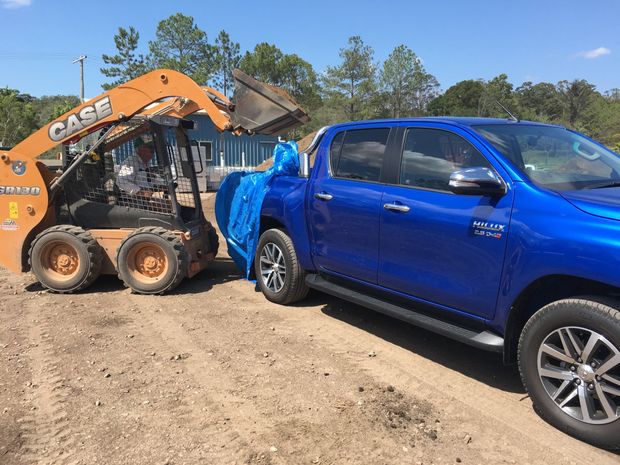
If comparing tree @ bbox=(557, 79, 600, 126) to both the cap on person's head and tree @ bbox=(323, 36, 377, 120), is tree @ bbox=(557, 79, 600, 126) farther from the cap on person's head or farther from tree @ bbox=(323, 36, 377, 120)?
the cap on person's head

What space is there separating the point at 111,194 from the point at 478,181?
201 inches

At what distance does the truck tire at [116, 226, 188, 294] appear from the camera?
6270 millimetres

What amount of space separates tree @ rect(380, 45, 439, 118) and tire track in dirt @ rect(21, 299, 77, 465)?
171 feet

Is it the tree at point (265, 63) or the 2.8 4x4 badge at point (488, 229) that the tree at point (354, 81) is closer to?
the tree at point (265, 63)

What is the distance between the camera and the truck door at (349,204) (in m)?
4.57

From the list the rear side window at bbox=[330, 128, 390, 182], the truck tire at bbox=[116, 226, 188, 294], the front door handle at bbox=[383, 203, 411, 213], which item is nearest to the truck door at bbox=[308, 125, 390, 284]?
the rear side window at bbox=[330, 128, 390, 182]

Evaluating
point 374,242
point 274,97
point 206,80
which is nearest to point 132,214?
point 274,97

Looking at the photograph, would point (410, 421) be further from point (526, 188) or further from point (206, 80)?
point (206, 80)

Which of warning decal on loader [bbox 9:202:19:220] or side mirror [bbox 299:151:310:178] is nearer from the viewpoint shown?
side mirror [bbox 299:151:310:178]

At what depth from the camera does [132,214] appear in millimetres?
6660

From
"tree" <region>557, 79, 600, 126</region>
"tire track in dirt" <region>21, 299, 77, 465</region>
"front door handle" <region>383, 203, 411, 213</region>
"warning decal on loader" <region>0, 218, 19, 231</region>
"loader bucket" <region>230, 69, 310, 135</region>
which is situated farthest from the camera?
"tree" <region>557, 79, 600, 126</region>

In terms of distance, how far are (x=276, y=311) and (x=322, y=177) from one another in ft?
5.51

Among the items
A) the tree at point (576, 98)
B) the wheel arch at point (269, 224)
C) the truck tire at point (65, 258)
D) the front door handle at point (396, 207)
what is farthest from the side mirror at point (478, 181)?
the tree at point (576, 98)

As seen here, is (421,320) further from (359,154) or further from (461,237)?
(359,154)
